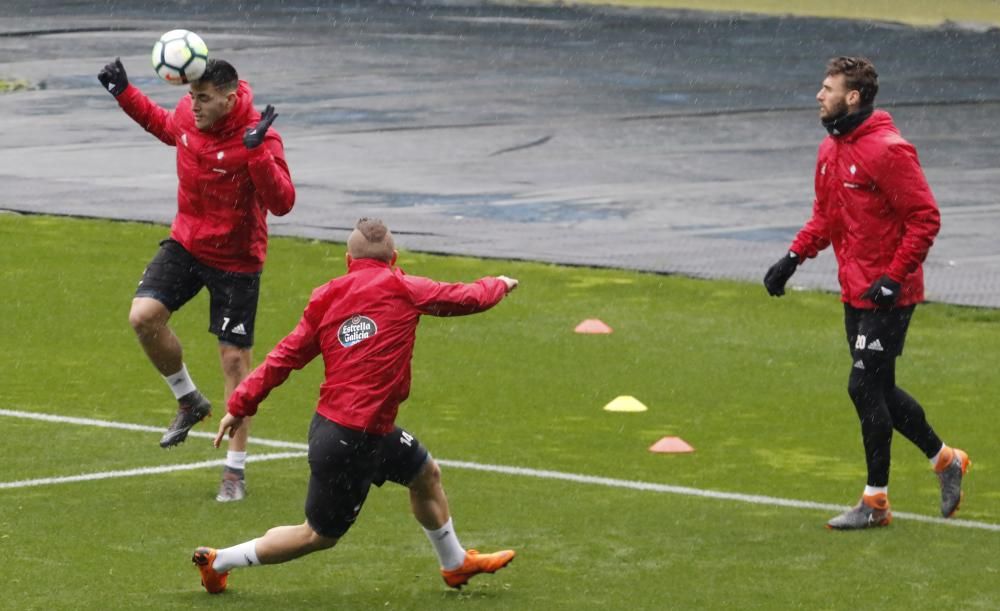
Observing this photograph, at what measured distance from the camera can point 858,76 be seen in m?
10.1

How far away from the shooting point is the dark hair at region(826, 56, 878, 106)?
10.1 m

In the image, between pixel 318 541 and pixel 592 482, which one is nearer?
pixel 318 541

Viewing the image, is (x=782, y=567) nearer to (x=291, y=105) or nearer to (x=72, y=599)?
(x=72, y=599)

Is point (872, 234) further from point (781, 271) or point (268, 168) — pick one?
point (268, 168)

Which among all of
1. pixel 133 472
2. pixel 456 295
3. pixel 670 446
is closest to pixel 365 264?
pixel 456 295

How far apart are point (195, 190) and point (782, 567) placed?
3381 mm

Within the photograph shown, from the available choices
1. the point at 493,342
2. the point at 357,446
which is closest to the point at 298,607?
the point at 357,446

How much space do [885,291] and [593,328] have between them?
568cm

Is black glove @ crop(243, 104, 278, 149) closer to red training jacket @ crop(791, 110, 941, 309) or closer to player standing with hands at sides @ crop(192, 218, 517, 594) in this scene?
player standing with hands at sides @ crop(192, 218, 517, 594)

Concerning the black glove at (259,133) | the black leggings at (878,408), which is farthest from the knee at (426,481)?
the black leggings at (878,408)

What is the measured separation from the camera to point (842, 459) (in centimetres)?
1178

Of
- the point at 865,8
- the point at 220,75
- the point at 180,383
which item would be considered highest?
the point at 220,75

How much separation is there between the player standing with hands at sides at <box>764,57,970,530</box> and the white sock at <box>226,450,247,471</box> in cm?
274

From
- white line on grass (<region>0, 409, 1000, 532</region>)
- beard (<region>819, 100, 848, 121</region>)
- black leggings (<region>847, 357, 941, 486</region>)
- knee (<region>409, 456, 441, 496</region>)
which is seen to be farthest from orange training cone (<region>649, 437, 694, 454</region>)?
knee (<region>409, 456, 441, 496</region>)
